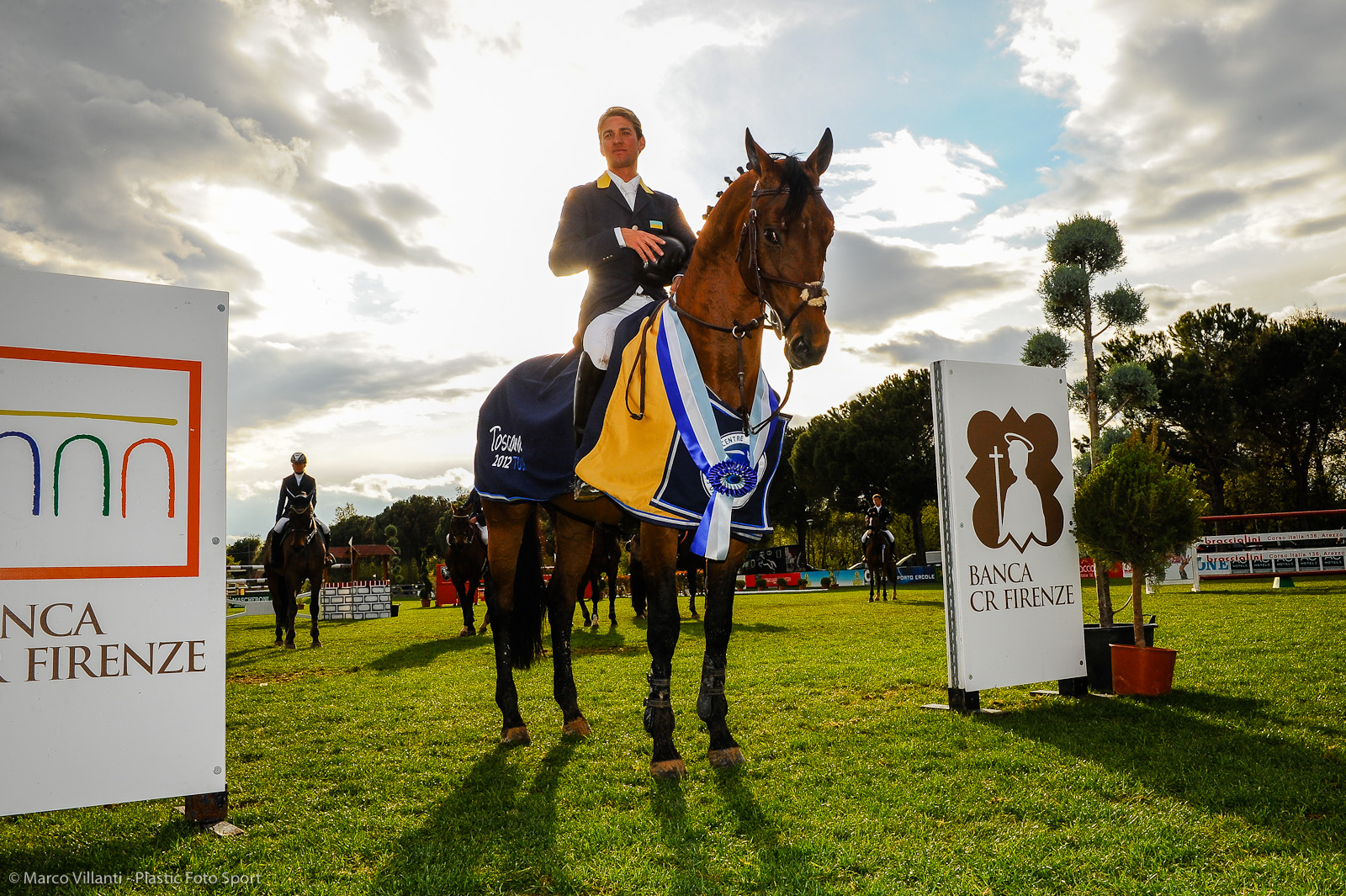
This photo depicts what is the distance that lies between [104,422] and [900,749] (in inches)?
172

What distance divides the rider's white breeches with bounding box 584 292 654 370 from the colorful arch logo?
203 cm

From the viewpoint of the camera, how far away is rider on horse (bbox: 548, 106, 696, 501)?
4.68 m

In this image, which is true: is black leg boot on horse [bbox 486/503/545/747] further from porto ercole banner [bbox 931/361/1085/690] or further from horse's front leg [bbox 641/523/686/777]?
porto ercole banner [bbox 931/361/1085/690]

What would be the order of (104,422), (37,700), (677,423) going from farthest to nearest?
1. (677,423)
2. (104,422)
3. (37,700)

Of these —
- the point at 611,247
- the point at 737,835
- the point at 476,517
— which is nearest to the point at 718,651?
the point at 737,835

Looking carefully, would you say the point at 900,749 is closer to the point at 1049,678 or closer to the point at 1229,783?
the point at 1229,783

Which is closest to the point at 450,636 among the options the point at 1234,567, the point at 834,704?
the point at 834,704

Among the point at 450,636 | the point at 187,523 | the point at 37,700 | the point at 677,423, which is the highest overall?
the point at 677,423

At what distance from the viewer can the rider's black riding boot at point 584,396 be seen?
188 inches

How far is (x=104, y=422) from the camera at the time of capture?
360cm

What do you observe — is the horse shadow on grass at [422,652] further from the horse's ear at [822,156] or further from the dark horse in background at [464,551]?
the horse's ear at [822,156]

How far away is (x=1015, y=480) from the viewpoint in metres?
6.07

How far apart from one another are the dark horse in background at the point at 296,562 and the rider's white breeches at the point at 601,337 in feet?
29.8

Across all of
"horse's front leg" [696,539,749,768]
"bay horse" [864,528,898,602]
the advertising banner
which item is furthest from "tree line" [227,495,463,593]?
"horse's front leg" [696,539,749,768]
